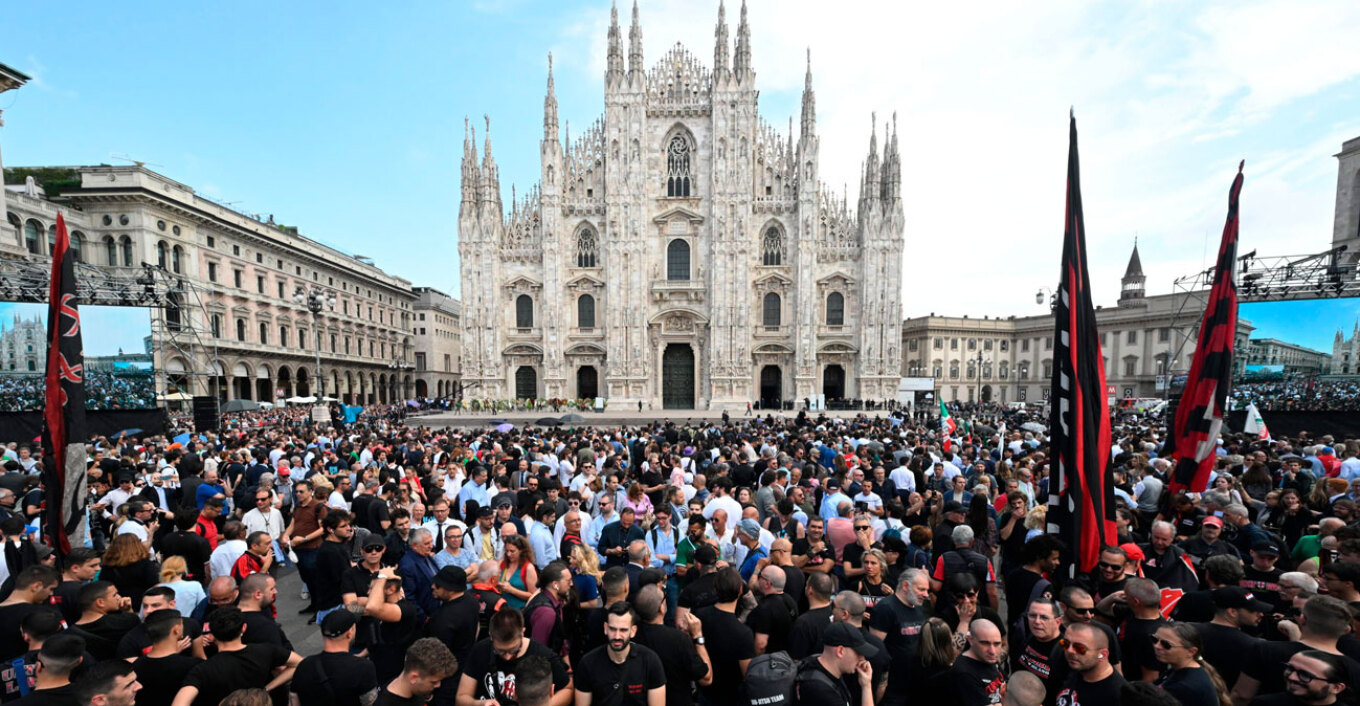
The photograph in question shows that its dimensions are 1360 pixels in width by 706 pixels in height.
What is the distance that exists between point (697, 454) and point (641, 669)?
27.1ft

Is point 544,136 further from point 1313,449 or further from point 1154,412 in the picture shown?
point 1154,412

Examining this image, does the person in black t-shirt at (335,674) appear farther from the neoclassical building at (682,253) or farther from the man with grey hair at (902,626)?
the neoclassical building at (682,253)

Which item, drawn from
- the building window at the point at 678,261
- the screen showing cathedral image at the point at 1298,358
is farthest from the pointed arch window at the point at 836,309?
the screen showing cathedral image at the point at 1298,358

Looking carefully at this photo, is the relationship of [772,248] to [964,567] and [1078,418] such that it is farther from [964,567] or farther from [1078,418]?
[964,567]

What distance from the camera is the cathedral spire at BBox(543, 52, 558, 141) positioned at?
110ft

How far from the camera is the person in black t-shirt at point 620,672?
2.96 metres

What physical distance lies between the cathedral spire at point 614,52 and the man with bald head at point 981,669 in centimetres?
3612

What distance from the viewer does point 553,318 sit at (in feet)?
113

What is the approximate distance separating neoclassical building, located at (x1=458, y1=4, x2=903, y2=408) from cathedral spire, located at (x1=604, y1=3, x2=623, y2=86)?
0.39ft

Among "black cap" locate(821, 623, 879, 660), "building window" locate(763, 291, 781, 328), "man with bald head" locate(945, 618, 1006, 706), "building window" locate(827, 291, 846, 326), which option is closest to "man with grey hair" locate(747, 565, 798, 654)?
"black cap" locate(821, 623, 879, 660)

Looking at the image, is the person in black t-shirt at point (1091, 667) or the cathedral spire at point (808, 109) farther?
the cathedral spire at point (808, 109)

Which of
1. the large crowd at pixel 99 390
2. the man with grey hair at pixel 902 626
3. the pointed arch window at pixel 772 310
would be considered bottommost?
the man with grey hair at pixel 902 626

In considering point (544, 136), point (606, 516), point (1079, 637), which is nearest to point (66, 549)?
point (606, 516)

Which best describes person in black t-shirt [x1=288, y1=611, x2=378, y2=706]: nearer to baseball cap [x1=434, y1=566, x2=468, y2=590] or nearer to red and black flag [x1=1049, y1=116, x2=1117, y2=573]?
baseball cap [x1=434, y1=566, x2=468, y2=590]
